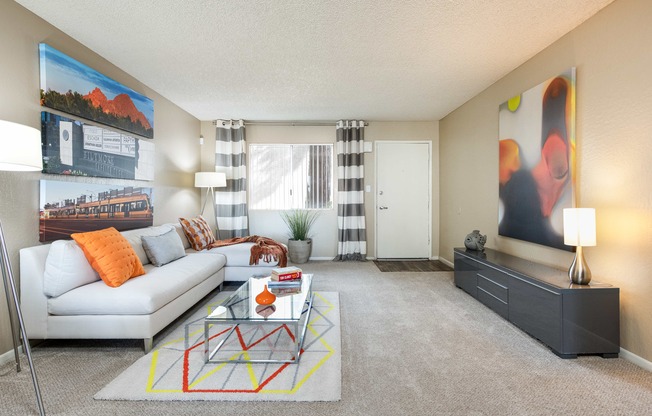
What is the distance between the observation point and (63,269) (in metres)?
2.22

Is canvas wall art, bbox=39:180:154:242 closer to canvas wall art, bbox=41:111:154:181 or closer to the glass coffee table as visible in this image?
canvas wall art, bbox=41:111:154:181

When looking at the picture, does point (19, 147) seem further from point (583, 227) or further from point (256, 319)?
point (583, 227)

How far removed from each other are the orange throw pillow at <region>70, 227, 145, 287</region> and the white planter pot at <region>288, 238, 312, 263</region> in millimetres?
2792

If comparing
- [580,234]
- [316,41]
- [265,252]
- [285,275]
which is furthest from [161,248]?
[580,234]

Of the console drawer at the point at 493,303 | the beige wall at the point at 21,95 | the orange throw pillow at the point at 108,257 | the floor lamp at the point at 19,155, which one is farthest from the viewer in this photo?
the console drawer at the point at 493,303

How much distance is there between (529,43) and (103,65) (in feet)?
13.2

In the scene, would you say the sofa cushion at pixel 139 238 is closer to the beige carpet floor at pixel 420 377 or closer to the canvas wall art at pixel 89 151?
the canvas wall art at pixel 89 151

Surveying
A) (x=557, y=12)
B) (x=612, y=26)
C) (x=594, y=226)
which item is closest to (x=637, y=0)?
(x=612, y=26)

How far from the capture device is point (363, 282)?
408 centimetres

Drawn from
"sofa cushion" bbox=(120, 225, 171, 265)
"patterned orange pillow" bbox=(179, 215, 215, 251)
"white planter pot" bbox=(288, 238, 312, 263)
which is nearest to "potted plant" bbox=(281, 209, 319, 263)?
"white planter pot" bbox=(288, 238, 312, 263)

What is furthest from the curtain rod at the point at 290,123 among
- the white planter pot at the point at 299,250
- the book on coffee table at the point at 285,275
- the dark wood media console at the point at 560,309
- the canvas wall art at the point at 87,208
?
the dark wood media console at the point at 560,309

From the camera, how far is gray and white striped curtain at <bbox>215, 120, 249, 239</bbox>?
5.30 meters

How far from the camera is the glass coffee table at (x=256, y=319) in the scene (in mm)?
2027

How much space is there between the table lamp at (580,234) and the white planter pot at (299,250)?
3.62m
